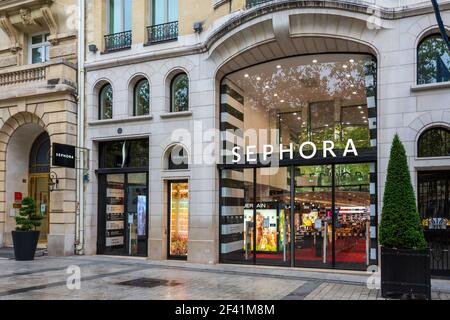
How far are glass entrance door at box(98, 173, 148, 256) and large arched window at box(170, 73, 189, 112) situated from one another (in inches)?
101

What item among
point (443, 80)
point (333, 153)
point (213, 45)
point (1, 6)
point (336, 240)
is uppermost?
point (1, 6)

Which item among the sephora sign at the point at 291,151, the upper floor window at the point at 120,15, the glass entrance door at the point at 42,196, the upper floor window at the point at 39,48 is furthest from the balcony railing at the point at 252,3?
the glass entrance door at the point at 42,196

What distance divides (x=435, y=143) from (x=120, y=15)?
37.0 feet

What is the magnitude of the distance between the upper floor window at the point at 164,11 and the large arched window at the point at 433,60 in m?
7.86

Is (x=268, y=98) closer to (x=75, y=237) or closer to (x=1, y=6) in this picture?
(x=75, y=237)

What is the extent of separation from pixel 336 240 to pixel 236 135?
4.39 m

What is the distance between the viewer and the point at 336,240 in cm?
1327

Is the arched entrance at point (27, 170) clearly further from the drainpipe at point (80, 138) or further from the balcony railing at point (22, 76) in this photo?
the drainpipe at point (80, 138)

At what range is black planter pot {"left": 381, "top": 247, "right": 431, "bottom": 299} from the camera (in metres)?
9.12

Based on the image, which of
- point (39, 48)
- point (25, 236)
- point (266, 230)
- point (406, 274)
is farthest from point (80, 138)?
point (406, 274)

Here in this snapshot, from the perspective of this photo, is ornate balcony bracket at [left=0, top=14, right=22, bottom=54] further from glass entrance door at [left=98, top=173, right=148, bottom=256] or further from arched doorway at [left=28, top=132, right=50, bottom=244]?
glass entrance door at [left=98, top=173, right=148, bottom=256]

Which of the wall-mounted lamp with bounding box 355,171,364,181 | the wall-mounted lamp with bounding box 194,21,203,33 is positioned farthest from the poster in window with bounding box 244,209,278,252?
the wall-mounted lamp with bounding box 194,21,203,33

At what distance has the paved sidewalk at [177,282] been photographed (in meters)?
9.72

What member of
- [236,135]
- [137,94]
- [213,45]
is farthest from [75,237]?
[213,45]
